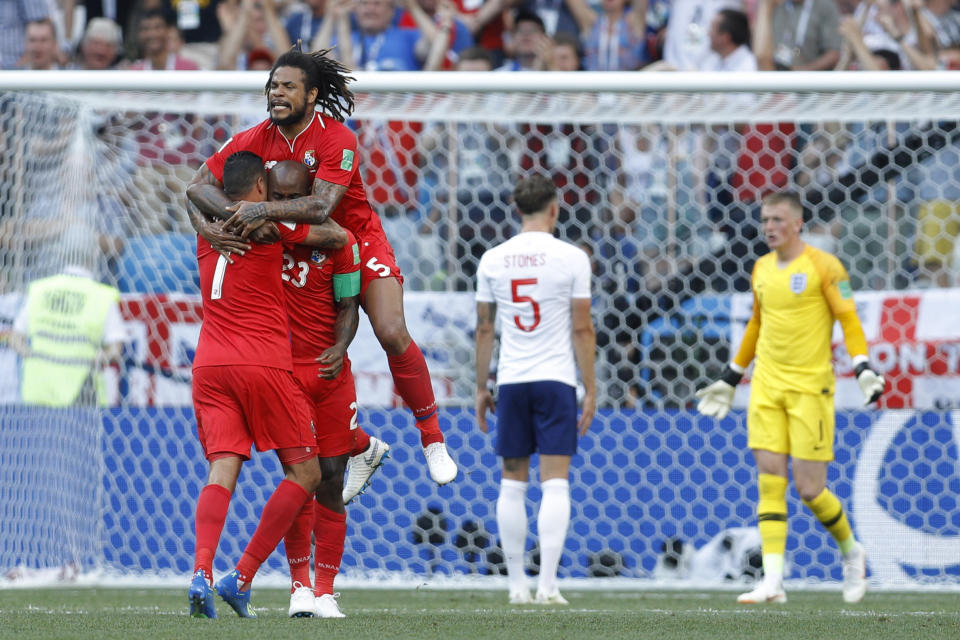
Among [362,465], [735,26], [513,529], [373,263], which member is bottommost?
Result: [513,529]

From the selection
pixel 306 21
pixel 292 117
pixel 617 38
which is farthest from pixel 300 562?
pixel 306 21

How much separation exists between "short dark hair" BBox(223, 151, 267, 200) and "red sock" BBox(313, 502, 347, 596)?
1339 mm

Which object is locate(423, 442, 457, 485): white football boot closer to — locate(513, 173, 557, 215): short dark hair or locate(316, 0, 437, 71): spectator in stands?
locate(513, 173, 557, 215): short dark hair

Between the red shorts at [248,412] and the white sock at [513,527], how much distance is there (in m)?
1.86

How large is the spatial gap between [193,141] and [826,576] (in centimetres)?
502

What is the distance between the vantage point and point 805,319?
6.73 metres

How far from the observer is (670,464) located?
789 centimetres

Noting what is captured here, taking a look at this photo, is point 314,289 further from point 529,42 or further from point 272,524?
point 529,42

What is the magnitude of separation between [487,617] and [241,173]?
6.48ft

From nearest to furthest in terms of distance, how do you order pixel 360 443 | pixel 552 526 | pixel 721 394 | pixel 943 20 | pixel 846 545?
pixel 360 443 < pixel 552 526 < pixel 846 545 < pixel 721 394 < pixel 943 20

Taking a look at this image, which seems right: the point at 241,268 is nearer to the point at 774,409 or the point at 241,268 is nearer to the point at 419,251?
the point at 774,409

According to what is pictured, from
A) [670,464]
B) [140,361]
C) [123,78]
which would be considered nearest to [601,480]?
[670,464]

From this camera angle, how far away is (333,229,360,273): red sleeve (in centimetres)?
514

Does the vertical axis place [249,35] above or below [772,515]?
above
